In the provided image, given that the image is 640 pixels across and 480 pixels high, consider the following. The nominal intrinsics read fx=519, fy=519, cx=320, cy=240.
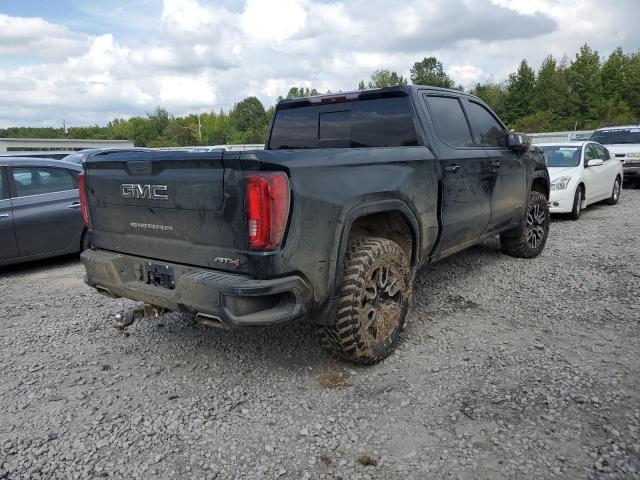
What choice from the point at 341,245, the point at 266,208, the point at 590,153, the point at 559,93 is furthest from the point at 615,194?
the point at 559,93

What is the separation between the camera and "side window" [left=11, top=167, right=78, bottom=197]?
6.63 m

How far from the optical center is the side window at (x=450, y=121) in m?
4.38

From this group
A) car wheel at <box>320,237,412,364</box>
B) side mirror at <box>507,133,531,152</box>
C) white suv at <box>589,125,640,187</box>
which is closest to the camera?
car wheel at <box>320,237,412,364</box>

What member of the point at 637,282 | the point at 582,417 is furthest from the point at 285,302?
the point at 637,282

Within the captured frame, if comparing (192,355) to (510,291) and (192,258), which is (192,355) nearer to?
(192,258)

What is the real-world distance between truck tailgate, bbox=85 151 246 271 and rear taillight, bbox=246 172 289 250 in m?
0.07

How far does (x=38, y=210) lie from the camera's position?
6621 mm

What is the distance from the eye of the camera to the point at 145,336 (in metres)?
4.30

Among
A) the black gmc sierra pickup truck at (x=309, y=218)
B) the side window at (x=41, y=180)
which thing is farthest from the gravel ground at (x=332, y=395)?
the side window at (x=41, y=180)

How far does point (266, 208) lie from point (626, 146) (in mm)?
14291

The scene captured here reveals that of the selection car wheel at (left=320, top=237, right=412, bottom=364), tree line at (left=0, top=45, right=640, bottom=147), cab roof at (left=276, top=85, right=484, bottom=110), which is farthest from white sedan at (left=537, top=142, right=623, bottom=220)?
tree line at (left=0, top=45, right=640, bottom=147)

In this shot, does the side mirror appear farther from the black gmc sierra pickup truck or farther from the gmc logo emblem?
the gmc logo emblem

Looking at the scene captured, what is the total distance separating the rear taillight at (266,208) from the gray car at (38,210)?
4710mm

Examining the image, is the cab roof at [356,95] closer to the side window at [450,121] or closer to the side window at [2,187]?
the side window at [450,121]
